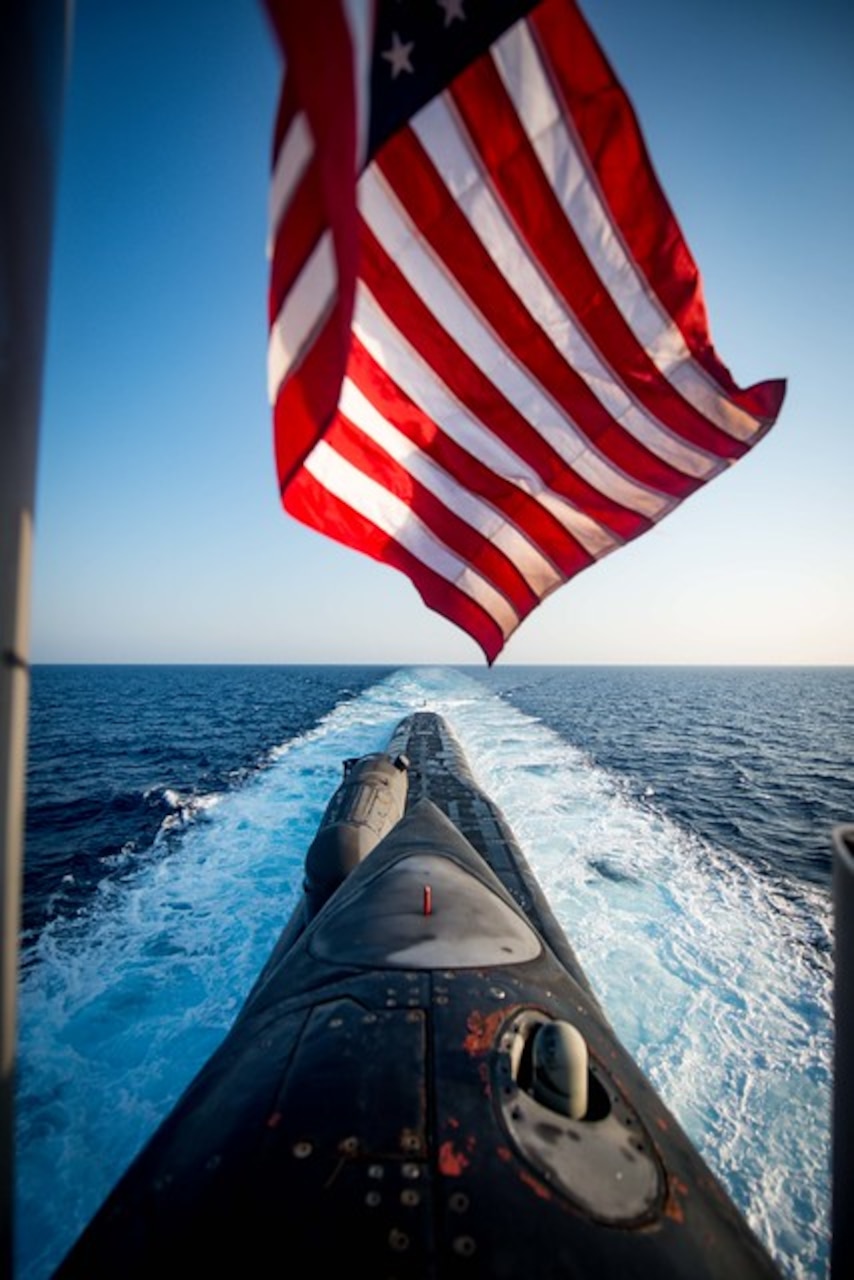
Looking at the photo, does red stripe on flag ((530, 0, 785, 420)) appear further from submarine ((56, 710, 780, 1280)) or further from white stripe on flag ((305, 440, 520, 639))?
submarine ((56, 710, 780, 1280))

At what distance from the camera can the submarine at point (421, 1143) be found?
2617 millimetres

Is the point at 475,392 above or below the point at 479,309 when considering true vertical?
below

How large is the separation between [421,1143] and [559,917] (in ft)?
32.5

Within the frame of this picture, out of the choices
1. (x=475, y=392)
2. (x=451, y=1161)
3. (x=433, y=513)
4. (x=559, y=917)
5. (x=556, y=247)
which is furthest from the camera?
(x=559, y=917)

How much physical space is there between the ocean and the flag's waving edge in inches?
303

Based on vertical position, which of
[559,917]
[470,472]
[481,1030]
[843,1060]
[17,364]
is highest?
[470,472]

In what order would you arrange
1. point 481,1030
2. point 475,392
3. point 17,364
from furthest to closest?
1. point 475,392
2. point 481,1030
3. point 17,364

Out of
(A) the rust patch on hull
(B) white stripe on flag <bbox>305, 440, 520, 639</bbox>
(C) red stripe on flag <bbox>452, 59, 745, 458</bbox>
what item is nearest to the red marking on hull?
(A) the rust patch on hull

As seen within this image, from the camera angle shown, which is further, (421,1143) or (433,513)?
(433,513)

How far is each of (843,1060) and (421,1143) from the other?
2235mm

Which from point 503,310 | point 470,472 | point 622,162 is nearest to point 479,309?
point 503,310

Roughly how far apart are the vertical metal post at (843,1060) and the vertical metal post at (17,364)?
2.54 meters

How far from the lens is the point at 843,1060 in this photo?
210cm

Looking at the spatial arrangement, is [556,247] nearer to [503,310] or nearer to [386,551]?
[503,310]
